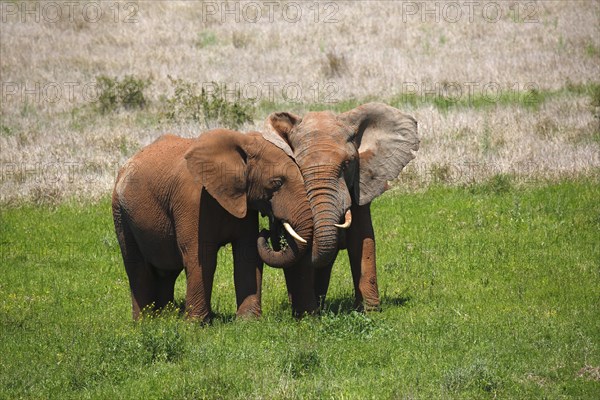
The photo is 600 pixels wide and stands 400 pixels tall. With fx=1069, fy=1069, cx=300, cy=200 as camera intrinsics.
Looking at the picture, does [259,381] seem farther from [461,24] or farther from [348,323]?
[461,24]

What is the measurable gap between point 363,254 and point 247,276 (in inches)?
60.9

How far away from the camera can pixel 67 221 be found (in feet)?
64.1

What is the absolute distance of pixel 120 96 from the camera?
3014 cm

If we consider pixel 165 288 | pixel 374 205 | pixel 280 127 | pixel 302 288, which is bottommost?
pixel 374 205

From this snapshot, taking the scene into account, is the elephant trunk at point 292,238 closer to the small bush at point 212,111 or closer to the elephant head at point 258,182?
the elephant head at point 258,182

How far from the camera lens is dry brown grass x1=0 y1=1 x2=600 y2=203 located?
22.3 meters

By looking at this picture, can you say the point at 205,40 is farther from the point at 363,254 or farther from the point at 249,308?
the point at 249,308

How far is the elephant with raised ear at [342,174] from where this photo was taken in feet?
39.3

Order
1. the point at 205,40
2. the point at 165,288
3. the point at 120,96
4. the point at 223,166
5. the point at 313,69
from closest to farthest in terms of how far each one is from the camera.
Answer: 1. the point at 223,166
2. the point at 165,288
3. the point at 120,96
4. the point at 313,69
5. the point at 205,40

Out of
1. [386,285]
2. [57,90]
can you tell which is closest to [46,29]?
[57,90]

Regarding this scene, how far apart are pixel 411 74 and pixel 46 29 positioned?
15580mm

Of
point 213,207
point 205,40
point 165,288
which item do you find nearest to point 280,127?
point 213,207

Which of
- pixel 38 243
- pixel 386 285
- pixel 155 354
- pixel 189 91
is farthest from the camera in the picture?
pixel 189 91

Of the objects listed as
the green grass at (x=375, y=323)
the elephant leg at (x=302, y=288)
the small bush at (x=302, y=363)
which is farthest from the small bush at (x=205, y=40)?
the small bush at (x=302, y=363)
